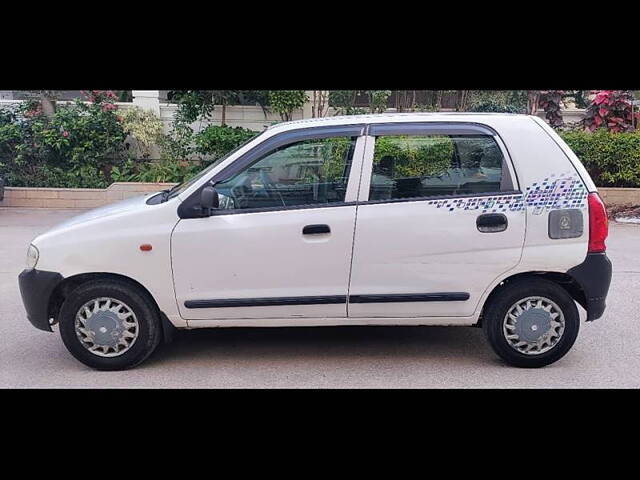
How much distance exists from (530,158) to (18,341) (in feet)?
14.8

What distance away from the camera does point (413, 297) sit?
4.56 m

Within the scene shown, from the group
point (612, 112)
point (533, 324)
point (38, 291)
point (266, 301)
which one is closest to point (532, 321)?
point (533, 324)

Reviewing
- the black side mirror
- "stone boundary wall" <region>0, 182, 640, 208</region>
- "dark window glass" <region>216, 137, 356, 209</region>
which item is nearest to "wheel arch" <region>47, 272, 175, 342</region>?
the black side mirror

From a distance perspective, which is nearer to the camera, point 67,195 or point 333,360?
point 333,360

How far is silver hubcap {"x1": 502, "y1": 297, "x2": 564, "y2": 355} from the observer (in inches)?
179

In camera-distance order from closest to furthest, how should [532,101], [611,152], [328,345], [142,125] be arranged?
[328,345] → [611,152] → [142,125] → [532,101]

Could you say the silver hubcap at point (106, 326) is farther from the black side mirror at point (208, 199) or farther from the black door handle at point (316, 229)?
the black door handle at point (316, 229)

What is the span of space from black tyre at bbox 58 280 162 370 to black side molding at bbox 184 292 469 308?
363 mm

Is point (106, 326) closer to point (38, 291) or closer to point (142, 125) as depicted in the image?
point (38, 291)

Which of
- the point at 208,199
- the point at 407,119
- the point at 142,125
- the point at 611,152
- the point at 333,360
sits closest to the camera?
the point at 208,199

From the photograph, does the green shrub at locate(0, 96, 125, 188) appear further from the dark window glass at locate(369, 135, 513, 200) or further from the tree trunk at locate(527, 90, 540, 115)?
the dark window glass at locate(369, 135, 513, 200)

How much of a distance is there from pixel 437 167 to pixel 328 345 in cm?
177

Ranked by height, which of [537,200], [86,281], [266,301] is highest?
[537,200]

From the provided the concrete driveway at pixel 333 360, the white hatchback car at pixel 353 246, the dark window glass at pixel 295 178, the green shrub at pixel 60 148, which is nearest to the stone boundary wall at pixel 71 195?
the green shrub at pixel 60 148
